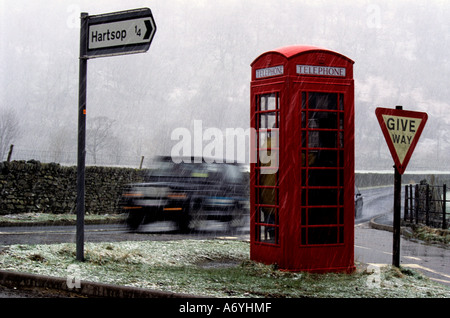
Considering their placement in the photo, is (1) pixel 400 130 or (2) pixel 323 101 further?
(1) pixel 400 130

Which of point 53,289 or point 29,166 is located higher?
point 29,166

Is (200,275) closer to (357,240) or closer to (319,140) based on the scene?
(319,140)

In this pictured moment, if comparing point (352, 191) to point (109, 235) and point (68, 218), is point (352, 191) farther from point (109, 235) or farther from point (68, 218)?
point (68, 218)

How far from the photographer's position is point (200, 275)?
7.99 metres

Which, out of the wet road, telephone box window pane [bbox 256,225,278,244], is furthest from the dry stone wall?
telephone box window pane [bbox 256,225,278,244]

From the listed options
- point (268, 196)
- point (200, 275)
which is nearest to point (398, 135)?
point (268, 196)

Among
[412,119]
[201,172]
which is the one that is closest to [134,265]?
[412,119]

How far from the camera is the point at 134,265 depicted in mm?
8766

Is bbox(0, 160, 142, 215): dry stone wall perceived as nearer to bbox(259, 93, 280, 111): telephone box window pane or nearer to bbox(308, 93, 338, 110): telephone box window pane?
bbox(259, 93, 280, 111): telephone box window pane

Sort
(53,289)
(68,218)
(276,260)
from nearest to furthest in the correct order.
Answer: (53,289) → (276,260) → (68,218)

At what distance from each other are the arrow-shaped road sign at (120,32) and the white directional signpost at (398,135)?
11.4ft

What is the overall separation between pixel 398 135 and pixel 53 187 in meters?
14.5

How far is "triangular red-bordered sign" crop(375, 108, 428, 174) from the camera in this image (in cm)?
877
